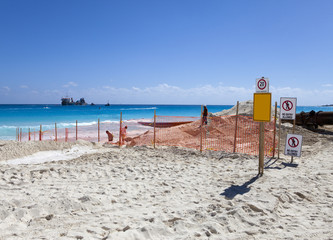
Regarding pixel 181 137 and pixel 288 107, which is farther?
pixel 181 137

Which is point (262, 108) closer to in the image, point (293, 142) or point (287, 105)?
point (287, 105)

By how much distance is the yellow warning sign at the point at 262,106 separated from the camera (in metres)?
5.78

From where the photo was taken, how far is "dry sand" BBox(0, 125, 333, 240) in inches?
131

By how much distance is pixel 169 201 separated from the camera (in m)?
4.53

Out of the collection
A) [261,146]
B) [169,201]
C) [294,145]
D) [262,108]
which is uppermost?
[262,108]

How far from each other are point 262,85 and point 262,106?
1.68 ft

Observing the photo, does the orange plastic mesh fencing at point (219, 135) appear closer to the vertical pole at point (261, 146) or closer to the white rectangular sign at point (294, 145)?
the white rectangular sign at point (294, 145)

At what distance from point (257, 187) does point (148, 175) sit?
103 inches

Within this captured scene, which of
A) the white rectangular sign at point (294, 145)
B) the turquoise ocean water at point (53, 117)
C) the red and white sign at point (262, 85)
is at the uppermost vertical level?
the red and white sign at point (262, 85)

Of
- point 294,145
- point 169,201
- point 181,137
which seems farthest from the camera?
point 181,137

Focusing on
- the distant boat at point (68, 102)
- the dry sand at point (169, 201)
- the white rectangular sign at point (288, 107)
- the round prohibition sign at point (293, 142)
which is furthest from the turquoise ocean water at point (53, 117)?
the distant boat at point (68, 102)

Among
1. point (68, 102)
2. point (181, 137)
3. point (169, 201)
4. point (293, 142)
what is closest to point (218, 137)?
point (181, 137)

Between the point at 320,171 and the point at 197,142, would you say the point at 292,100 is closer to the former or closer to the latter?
the point at 320,171

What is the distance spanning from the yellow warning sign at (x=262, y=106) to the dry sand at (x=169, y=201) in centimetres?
143
